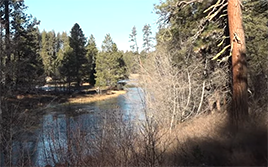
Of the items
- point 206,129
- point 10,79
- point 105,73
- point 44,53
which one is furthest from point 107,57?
point 206,129

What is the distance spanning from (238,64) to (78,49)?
39.9 meters

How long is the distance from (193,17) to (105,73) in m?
37.1

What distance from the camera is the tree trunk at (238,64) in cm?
714

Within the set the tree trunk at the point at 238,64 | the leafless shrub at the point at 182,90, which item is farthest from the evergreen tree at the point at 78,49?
the tree trunk at the point at 238,64

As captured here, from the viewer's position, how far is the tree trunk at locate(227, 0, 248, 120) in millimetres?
7139

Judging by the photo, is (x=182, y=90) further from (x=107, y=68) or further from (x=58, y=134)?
(x=107, y=68)

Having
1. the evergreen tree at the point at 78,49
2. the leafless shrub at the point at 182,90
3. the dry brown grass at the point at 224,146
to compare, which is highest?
the evergreen tree at the point at 78,49

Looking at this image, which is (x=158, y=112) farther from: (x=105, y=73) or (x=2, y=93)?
(x=105, y=73)

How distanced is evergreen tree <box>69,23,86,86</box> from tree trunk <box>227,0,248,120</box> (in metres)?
38.5

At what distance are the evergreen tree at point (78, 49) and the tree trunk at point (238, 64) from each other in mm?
38509

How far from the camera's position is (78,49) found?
1768 inches

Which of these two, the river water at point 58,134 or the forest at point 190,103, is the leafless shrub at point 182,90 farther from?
the river water at point 58,134

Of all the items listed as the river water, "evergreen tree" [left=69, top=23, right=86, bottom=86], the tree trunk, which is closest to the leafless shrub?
the river water

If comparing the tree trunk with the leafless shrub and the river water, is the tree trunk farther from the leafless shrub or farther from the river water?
the leafless shrub
